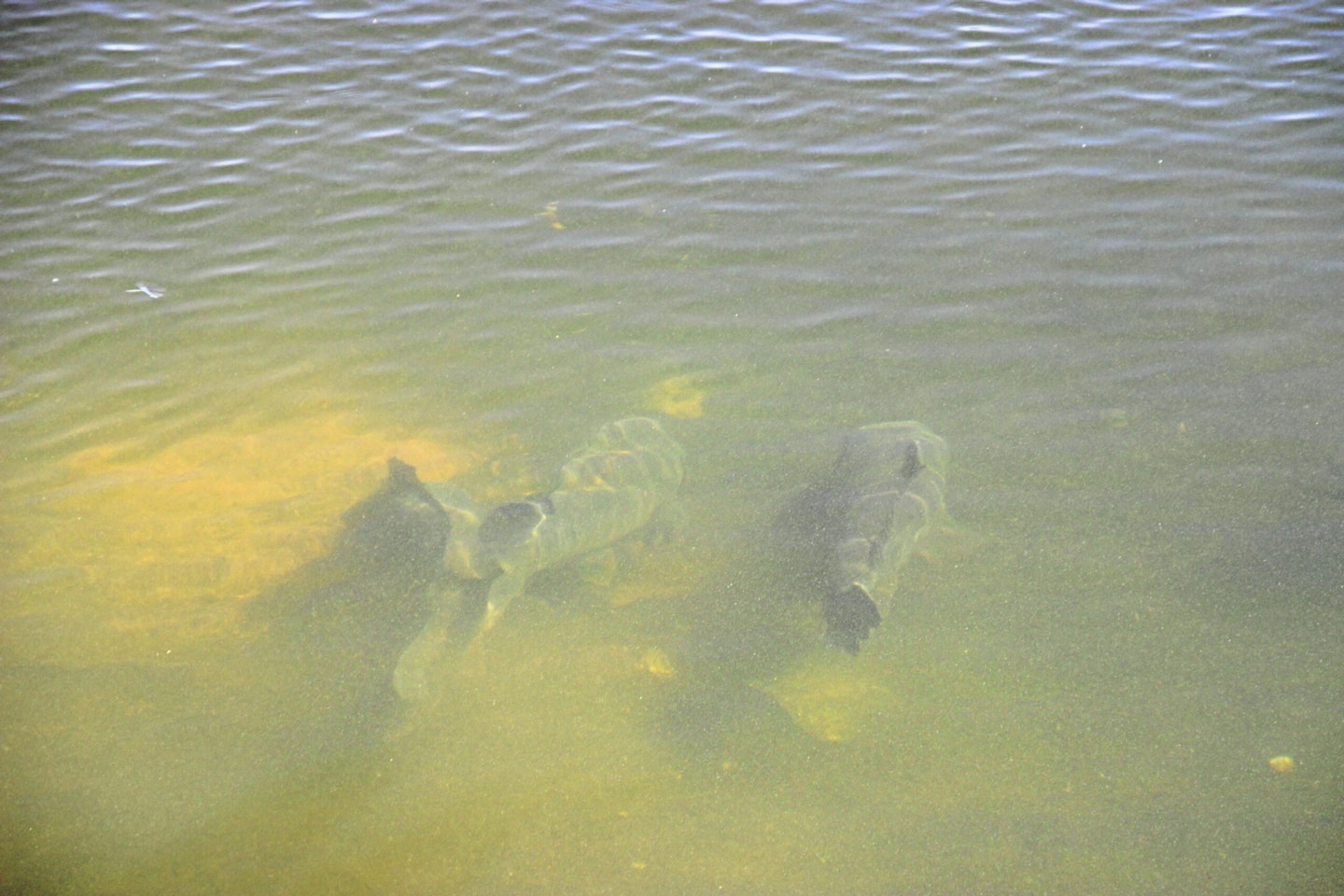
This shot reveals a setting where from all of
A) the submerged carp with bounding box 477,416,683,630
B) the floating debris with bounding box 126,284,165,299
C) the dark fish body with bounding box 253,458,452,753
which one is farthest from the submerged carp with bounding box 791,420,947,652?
the floating debris with bounding box 126,284,165,299

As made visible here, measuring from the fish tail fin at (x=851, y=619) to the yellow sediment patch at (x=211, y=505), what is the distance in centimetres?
236

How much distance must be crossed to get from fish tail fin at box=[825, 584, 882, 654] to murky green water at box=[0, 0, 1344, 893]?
16cm

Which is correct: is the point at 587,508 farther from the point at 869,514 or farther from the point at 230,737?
the point at 230,737

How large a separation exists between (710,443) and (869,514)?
41.6 inches

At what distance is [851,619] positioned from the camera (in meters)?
4.29

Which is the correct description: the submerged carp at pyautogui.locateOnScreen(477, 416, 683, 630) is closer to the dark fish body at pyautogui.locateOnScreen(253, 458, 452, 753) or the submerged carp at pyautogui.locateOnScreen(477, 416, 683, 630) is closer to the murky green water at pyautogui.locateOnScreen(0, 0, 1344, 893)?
the murky green water at pyautogui.locateOnScreen(0, 0, 1344, 893)

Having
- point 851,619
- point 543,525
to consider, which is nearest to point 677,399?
point 543,525

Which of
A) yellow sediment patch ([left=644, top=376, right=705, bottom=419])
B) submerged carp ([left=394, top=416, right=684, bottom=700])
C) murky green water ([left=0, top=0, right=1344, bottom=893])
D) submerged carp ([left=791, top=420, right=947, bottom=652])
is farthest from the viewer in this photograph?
yellow sediment patch ([left=644, top=376, right=705, bottom=419])

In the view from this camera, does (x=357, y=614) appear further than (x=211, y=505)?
No

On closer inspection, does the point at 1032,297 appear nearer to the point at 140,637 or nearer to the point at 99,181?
the point at 140,637

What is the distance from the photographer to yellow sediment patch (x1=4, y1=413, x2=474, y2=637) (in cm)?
473

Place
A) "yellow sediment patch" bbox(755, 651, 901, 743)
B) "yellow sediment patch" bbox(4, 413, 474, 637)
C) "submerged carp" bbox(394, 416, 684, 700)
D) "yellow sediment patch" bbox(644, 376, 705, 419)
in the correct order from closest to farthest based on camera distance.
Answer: "yellow sediment patch" bbox(755, 651, 901, 743), "submerged carp" bbox(394, 416, 684, 700), "yellow sediment patch" bbox(4, 413, 474, 637), "yellow sediment patch" bbox(644, 376, 705, 419)

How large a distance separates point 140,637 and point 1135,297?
6.19 metres

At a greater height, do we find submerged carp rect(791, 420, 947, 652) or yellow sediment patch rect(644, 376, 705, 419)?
yellow sediment patch rect(644, 376, 705, 419)
